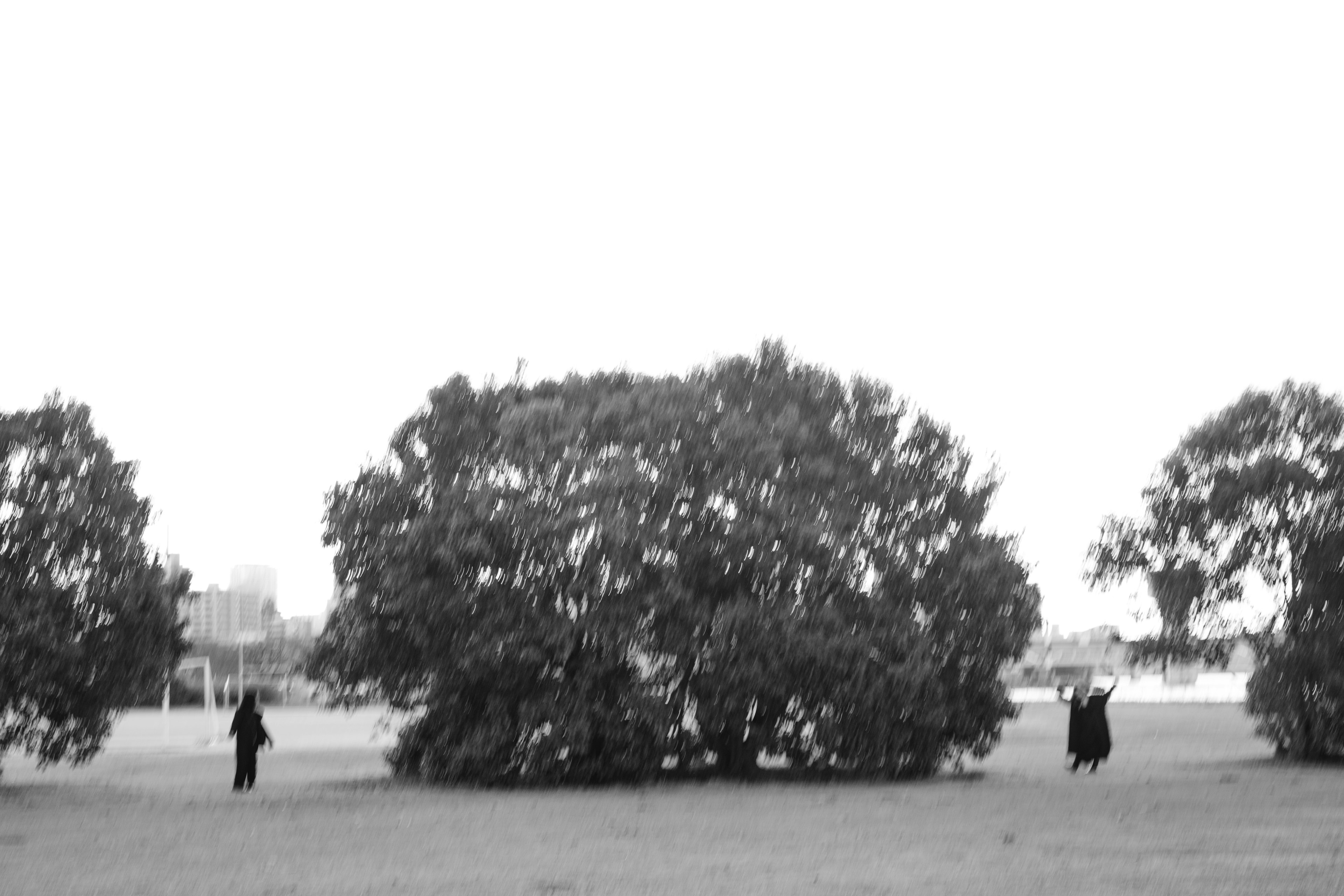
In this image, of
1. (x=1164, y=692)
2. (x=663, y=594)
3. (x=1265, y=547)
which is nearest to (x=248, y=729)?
(x=663, y=594)

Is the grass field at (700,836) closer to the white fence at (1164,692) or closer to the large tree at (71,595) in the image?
the large tree at (71,595)

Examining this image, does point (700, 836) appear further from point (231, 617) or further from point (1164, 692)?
point (231, 617)

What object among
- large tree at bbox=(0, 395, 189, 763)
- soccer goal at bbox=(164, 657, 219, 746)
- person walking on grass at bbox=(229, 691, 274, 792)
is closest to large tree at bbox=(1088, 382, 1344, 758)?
person walking on grass at bbox=(229, 691, 274, 792)

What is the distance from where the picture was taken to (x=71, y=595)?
981 inches

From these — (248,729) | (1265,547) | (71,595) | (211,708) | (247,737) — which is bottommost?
(211,708)

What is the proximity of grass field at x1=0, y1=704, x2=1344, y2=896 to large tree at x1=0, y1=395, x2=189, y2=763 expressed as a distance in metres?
1.43

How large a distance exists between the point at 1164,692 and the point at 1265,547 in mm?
80034

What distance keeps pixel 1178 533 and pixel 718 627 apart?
10.9m

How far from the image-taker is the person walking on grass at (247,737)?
A: 2542cm

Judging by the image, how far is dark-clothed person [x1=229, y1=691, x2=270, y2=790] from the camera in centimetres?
2542

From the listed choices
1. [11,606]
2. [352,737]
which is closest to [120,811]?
[11,606]

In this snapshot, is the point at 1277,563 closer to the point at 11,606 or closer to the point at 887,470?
the point at 887,470

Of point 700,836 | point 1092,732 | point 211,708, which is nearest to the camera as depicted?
A: point 700,836

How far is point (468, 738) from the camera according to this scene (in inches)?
1036
